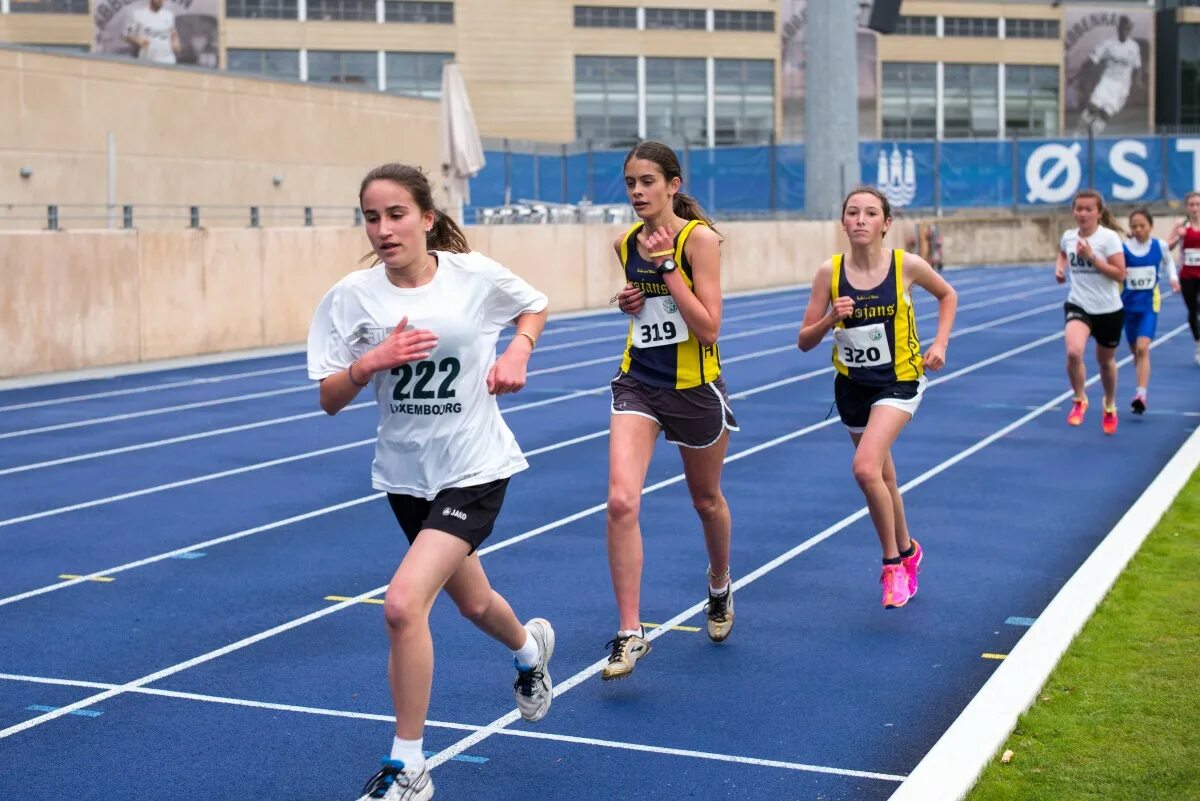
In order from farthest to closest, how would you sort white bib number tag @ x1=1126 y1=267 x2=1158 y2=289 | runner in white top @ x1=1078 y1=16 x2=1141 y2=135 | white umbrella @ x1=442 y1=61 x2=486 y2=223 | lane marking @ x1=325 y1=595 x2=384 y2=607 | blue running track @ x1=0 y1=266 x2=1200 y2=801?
runner in white top @ x1=1078 y1=16 x2=1141 y2=135, white umbrella @ x1=442 y1=61 x2=486 y2=223, white bib number tag @ x1=1126 y1=267 x2=1158 y2=289, lane marking @ x1=325 y1=595 x2=384 y2=607, blue running track @ x1=0 y1=266 x2=1200 y2=801

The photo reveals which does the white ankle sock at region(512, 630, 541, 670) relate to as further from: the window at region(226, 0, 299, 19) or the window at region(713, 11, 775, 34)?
the window at region(713, 11, 775, 34)

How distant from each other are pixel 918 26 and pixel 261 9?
3070cm

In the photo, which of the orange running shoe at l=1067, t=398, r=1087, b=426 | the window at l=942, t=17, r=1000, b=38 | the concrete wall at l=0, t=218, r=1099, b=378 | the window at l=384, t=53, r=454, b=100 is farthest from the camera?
the window at l=942, t=17, r=1000, b=38

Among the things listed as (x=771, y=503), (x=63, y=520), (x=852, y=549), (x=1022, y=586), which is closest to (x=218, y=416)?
(x=63, y=520)

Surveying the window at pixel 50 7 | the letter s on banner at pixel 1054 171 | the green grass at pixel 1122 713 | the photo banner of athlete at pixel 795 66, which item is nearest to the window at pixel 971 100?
the photo banner of athlete at pixel 795 66

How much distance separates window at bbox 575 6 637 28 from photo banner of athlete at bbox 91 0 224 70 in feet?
51.7

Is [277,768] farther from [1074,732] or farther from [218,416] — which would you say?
[218,416]

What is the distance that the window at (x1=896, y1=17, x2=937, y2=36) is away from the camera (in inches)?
3184

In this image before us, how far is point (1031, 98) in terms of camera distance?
81.9 metres

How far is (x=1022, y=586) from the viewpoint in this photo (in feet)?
27.0

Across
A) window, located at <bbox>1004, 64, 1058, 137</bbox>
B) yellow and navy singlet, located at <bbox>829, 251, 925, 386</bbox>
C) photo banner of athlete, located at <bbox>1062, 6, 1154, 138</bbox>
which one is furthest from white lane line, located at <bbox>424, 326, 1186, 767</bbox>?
photo banner of athlete, located at <bbox>1062, 6, 1154, 138</bbox>

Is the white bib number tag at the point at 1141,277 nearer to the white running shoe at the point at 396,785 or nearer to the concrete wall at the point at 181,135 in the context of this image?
the white running shoe at the point at 396,785

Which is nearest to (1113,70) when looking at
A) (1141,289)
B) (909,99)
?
(909,99)

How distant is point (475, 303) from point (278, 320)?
17.8 meters
